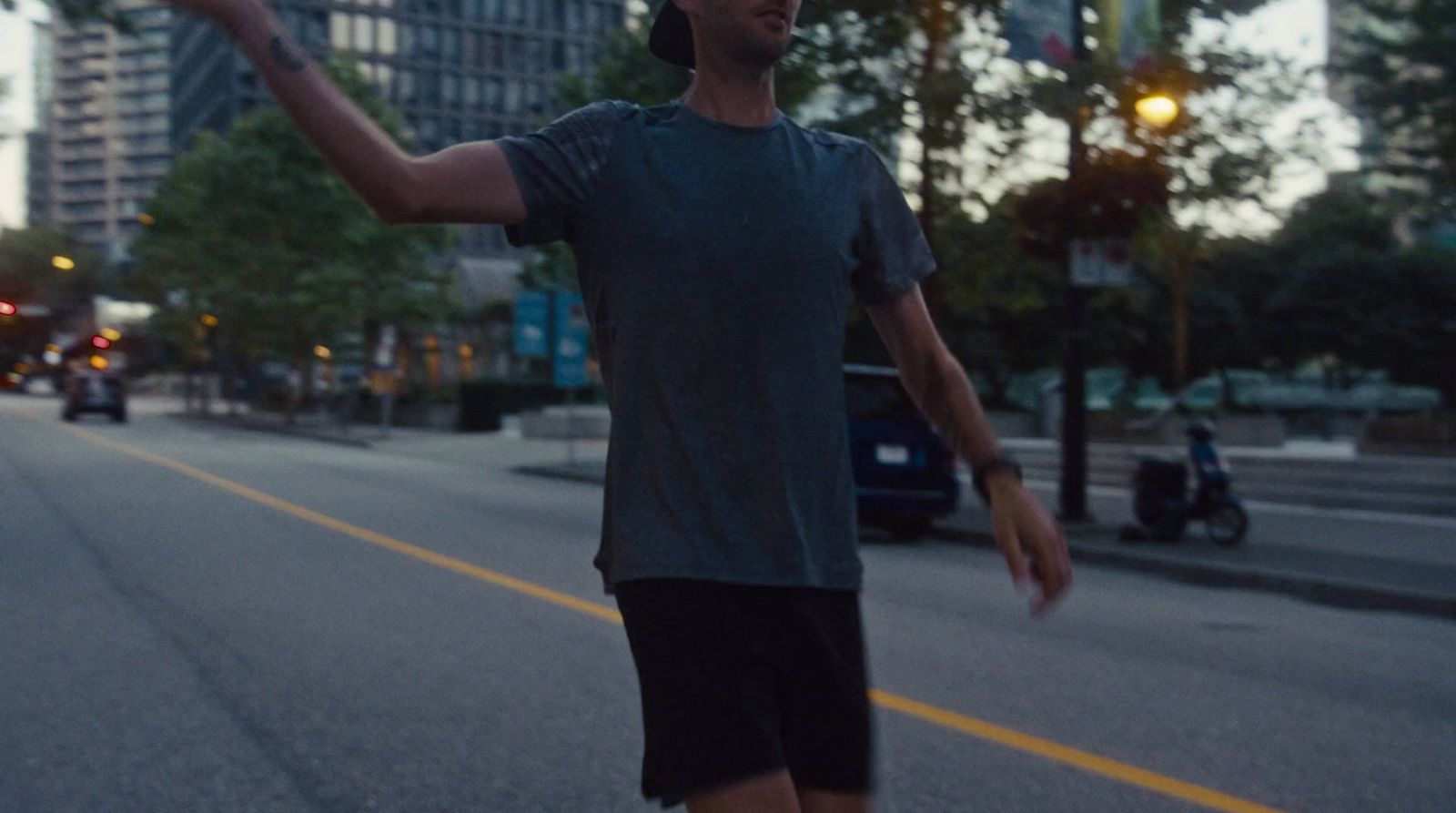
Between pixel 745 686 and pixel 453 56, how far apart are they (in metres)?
113

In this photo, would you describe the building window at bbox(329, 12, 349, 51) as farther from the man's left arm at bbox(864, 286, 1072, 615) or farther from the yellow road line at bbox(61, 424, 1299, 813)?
the man's left arm at bbox(864, 286, 1072, 615)

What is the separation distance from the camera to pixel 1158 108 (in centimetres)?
Result: 1634

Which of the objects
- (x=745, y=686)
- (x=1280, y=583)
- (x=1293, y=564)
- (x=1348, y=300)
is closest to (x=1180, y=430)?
(x=1293, y=564)

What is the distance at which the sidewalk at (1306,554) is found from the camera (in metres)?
12.5

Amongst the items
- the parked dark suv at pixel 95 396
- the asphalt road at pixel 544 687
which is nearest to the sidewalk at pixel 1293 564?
the asphalt road at pixel 544 687

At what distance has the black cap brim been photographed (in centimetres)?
270

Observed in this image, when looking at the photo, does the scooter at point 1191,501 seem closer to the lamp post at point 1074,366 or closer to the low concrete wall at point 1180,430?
the lamp post at point 1074,366

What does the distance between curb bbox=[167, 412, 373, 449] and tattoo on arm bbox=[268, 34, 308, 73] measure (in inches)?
1510

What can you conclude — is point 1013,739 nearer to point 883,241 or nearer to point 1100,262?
point 883,241

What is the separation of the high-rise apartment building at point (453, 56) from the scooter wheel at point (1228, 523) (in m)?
90.7

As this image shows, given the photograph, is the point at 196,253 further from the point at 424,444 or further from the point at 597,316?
the point at 597,316

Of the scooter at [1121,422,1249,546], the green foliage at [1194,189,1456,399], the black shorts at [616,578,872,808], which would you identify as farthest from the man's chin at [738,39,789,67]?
the green foliage at [1194,189,1456,399]

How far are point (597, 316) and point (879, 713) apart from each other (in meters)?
4.98

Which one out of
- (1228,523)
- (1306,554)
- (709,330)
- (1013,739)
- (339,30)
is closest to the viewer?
(709,330)
